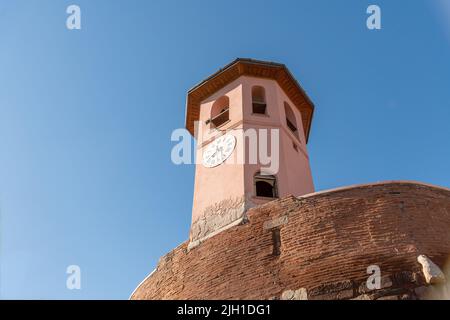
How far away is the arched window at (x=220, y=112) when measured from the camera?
1595 centimetres

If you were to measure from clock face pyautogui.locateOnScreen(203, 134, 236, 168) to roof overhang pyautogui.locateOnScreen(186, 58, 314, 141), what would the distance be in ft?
9.00

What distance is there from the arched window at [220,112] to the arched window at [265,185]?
2.82 meters

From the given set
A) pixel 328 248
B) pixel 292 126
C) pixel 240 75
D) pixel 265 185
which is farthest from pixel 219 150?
pixel 328 248

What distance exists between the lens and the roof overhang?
55.2 feet

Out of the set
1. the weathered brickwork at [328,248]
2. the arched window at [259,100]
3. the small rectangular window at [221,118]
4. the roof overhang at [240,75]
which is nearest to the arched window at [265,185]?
the weathered brickwork at [328,248]

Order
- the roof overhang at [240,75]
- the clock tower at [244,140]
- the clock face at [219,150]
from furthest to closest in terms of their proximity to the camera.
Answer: the roof overhang at [240,75], the clock face at [219,150], the clock tower at [244,140]

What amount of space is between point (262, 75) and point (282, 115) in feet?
6.26

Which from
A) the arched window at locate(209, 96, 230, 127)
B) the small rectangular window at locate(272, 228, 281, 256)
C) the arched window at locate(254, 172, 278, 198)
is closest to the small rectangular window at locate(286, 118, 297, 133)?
the arched window at locate(209, 96, 230, 127)

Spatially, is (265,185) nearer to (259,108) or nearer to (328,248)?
(259,108)

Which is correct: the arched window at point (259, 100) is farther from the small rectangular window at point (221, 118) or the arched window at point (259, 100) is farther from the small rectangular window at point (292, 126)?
the small rectangular window at point (292, 126)

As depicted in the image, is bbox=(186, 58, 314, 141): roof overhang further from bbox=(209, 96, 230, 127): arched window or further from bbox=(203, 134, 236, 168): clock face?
bbox=(203, 134, 236, 168): clock face

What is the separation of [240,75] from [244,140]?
3494 millimetres
